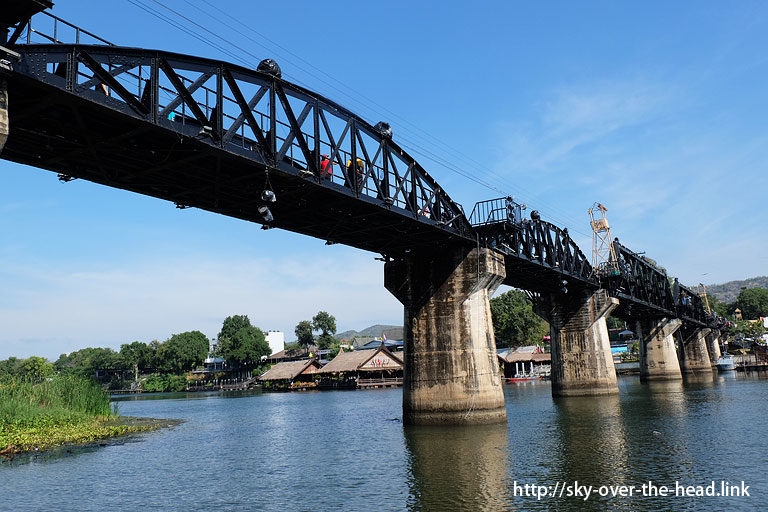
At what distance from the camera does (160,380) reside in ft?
554

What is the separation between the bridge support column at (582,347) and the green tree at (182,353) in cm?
13665

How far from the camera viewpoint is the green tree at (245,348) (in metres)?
165

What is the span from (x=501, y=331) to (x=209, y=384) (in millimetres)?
85875

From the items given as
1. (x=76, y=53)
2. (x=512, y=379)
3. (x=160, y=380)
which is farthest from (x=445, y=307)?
(x=160, y=380)

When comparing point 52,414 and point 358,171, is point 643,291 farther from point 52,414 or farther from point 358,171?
point 52,414

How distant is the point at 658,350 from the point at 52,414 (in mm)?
87268

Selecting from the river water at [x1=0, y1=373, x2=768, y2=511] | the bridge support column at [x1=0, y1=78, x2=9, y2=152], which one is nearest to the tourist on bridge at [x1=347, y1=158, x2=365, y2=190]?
the river water at [x1=0, y1=373, x2=768, y2=511]

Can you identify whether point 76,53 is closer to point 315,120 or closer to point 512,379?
point 315,120

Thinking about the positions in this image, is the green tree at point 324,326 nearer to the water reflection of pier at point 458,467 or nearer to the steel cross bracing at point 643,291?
the steel cross bracing at point 643,291

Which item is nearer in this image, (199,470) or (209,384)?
(199,470)

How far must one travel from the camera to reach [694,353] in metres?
117

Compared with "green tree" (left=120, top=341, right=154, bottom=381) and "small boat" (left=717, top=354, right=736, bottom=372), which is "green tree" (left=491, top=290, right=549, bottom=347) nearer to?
"small boat" (left=717, top=354, right=736, bottom=372)

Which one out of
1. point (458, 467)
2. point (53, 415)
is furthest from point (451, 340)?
point (53, 415)

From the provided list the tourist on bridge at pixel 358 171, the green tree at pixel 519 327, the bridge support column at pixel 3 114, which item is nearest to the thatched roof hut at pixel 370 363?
the green tree at pixel 519 327
